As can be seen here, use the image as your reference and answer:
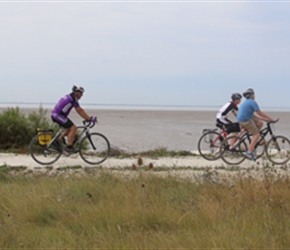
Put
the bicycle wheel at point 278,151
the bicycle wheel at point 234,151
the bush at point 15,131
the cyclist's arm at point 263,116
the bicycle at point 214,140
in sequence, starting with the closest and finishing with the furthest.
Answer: the bicycle wheel at point 278,151, the cyclist's arm at point 263,116, the bicycle wheel at point 234,151, the bicycle at point 214,140, the bush at point 15,131

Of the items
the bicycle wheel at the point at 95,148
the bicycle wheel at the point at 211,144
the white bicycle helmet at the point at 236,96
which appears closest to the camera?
the bicycle wheel at the point at 95,148

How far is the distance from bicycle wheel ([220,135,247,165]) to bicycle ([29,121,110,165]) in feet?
9.98

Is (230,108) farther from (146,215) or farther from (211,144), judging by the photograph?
(146,215)

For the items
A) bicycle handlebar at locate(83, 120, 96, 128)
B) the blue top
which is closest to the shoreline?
bicycle handlebar at locate(83, 120, 96, 128)

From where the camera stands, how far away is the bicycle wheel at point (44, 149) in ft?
43.1

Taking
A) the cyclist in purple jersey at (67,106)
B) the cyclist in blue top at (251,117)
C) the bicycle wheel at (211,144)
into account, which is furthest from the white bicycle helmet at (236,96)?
the cyclist in purple jersey at (67,106)

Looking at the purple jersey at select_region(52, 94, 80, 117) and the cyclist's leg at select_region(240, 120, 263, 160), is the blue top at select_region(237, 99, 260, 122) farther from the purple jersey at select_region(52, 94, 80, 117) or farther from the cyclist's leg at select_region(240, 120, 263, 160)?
the purple jersey at select_region(52, 94, 80, 117)

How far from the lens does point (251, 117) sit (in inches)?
528

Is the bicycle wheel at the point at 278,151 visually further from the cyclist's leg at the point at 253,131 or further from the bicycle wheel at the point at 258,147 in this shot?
the cyclist's leg at the point at 253,131

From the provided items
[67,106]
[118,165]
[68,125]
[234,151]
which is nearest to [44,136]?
[68,125]

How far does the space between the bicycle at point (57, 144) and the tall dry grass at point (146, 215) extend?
4.64 meters

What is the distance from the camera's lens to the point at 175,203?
6.91 meters

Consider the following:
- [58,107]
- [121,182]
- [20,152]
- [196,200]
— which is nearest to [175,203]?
[196,200]

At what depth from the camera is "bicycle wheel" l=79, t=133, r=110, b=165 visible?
44.3 ft
